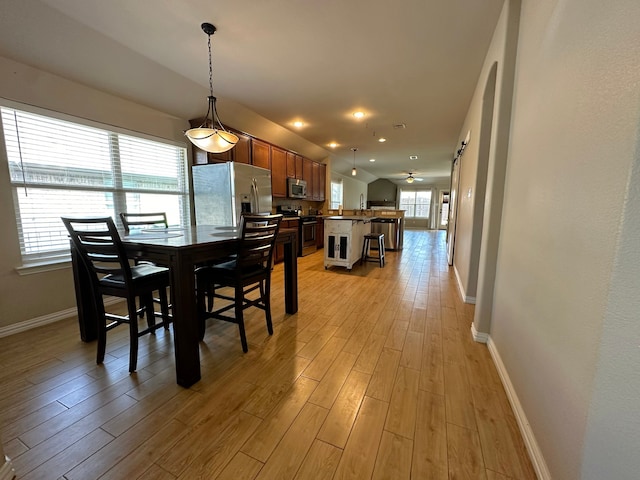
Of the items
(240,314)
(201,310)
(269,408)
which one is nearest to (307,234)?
(201,310)

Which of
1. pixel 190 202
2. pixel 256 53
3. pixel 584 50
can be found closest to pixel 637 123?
pixel 584 50

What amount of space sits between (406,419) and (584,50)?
1.77m

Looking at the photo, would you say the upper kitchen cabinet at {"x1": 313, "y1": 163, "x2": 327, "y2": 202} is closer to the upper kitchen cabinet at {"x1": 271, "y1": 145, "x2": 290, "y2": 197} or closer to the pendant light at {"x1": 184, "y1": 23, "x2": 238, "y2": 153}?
the upper kitchen cabinet at {"x1": 271, "y1": 145, "x2": 290, "y2": 197}

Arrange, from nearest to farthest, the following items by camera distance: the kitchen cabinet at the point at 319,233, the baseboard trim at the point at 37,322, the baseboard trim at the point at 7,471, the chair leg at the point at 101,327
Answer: the baseboard trim at the point at 7,471 < the chair leg at the point at 101,327 < the baseboard trim at the point at 37,322 < the kitchen cabinet at the point at 319,233

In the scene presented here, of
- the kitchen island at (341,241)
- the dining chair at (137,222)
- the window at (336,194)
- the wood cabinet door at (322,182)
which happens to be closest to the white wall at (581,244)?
the kitchen island at (341,241)

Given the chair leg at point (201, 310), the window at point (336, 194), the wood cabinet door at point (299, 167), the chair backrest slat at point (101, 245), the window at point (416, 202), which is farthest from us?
the window at point (416, 202)

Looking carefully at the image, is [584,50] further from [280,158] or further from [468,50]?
[280,158]

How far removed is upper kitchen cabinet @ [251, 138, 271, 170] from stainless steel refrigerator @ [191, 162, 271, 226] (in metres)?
0.60

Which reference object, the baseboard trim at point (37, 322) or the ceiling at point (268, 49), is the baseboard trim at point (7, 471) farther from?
the ceiling at point (268, 49)

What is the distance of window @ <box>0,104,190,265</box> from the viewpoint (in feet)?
7.41

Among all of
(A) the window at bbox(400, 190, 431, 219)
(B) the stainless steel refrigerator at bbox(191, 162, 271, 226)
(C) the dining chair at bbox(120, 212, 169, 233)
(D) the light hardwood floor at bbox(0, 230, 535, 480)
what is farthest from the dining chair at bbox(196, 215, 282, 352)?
(A) the window at bbox(400, 190, 431, 219)

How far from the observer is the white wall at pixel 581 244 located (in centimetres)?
69

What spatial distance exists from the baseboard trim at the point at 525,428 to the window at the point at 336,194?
744 cm

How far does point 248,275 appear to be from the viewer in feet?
6.68
